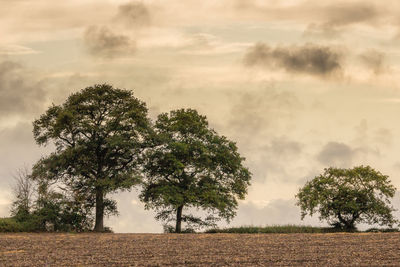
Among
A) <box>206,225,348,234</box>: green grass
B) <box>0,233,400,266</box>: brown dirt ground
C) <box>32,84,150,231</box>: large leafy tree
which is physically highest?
<box>32,84,150,231</box>: large leafy tree

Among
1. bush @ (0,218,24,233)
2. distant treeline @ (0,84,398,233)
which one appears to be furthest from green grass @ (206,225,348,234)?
bush @ (0,218,24,233)

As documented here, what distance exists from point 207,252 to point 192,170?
80.9ft

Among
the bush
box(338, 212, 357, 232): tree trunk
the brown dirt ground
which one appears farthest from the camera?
box(338, 212, 357, 232): tree trunk

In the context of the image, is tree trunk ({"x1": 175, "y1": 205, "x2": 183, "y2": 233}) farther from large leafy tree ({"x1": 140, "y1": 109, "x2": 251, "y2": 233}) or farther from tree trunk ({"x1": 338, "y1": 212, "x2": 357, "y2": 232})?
tree trunk ({"x1": 338, "y1": 212, "x2": 357, "y2": 232})

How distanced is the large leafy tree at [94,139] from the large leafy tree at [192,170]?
2.08m

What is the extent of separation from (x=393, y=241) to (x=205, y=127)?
81.5ft

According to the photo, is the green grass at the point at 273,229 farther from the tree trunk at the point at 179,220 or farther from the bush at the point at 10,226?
the bush at the point at 10,226

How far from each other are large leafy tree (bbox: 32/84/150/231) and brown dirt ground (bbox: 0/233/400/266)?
15184 mm

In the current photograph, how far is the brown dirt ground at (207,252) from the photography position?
26.0 metres

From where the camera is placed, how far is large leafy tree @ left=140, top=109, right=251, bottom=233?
2073 inches

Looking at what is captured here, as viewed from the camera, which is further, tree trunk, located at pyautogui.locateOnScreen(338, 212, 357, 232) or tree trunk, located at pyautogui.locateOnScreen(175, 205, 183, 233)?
tree trunk, located at pyautogui.locateOnScreen(175, 205, 183, 233)

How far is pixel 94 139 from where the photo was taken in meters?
53.8

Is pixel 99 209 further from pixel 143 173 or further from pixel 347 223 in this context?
pixel 347 223

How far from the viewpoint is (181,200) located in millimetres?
51156
